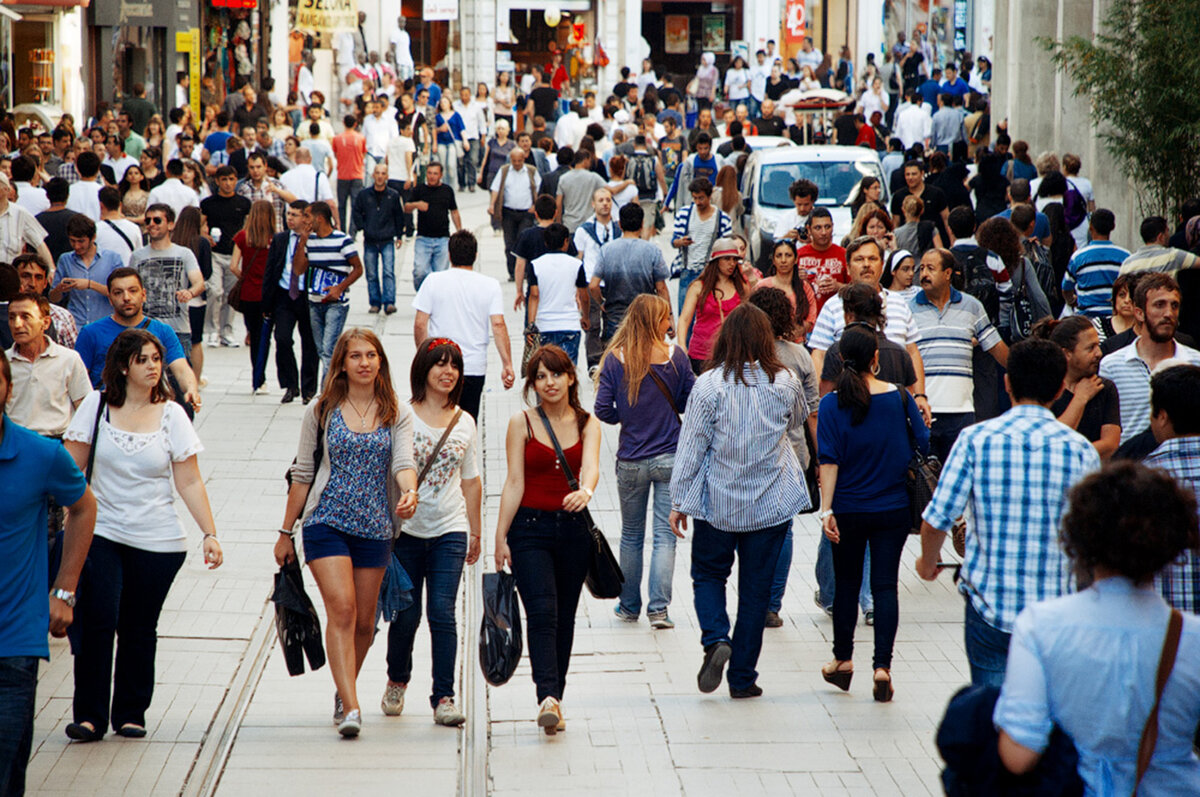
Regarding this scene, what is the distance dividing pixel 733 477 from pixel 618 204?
40.8 feet

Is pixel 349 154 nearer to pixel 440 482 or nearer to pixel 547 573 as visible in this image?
pixel 440 482

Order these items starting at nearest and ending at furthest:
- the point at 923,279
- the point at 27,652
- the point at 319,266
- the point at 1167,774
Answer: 1. the point at 1167,774
2. the point at 27,652
3. the point at 923,279
4. the point at 319,266

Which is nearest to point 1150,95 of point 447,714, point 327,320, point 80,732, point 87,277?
point 327,320

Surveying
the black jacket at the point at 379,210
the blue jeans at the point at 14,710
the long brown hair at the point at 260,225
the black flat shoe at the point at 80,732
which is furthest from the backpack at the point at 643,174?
the blue jeans at the point at 14,710

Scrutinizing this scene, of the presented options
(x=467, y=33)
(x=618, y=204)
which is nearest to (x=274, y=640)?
(x=618, y=204)

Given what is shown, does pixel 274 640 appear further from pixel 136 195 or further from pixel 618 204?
pixel 618 204

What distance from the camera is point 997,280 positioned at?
1065 centimetres

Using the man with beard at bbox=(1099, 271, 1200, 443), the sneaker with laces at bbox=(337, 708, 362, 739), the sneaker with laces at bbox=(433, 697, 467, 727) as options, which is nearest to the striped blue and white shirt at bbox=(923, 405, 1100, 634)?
the man with beard at bbox=(1099, 271, 1200, 443)

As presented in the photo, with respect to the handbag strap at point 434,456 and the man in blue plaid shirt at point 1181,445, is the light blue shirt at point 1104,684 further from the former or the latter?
the handbag strap at point 434,456

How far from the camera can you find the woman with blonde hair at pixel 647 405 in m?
8.27

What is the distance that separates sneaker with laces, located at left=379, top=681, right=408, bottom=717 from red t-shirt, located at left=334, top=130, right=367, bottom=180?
55.1 feet

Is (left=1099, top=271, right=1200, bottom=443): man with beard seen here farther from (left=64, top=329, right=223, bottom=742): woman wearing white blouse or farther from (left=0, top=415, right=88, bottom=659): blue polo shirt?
(left=0, top=415, right=88, bottom=659): blue polo shirt

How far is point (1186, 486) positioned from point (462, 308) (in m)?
6.36

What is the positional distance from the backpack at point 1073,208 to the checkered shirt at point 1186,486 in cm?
1102
